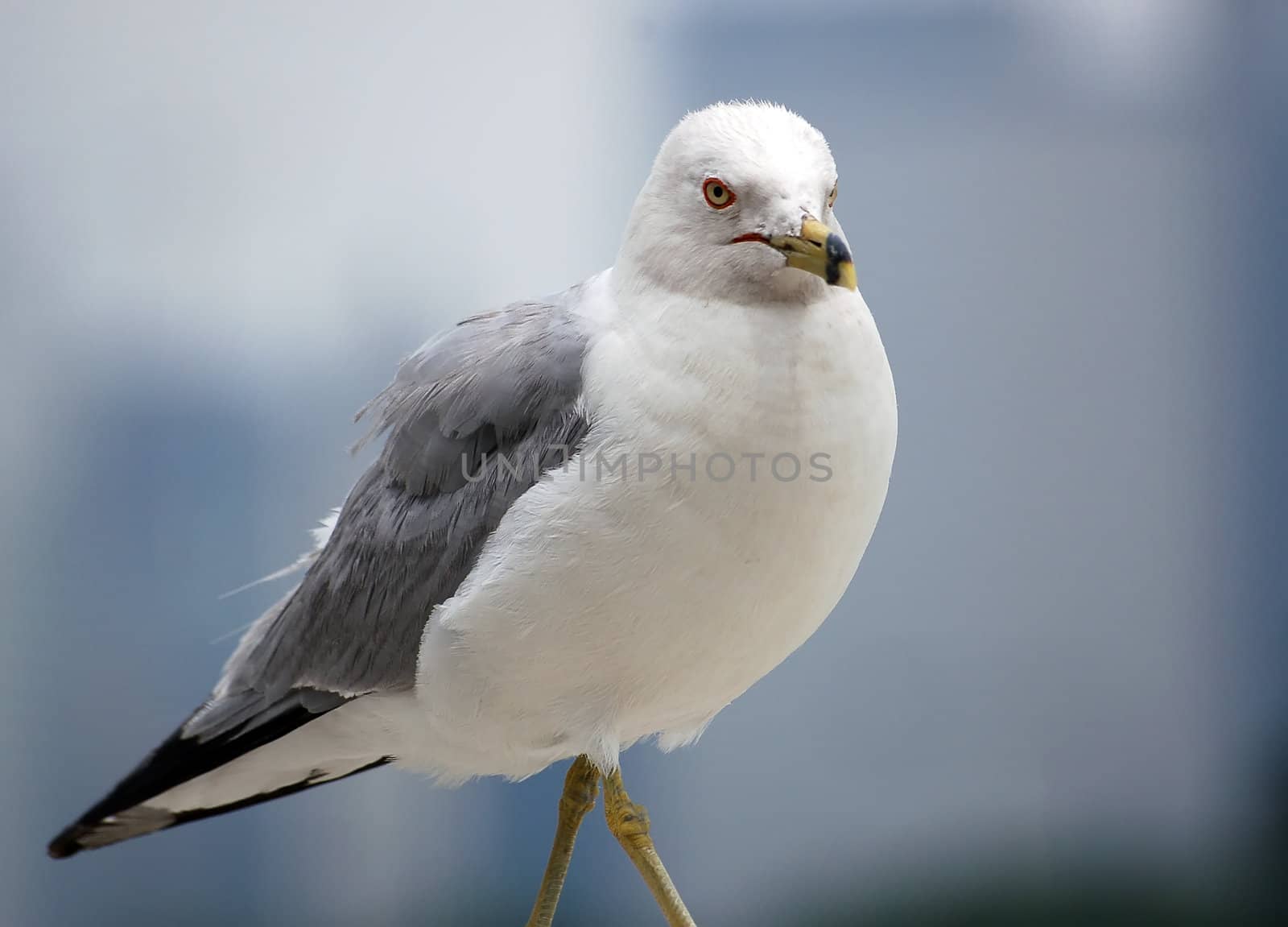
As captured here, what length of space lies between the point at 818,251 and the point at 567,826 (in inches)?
33.8

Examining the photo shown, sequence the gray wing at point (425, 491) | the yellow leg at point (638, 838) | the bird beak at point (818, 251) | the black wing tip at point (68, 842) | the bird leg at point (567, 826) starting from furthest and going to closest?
the black wing tip at point (68, 842) < the bird leg at point (567, 826) < the yellow leg at point (638, 838) < the gray wing at point (425, 491) < the bird beak at point (818, 251)

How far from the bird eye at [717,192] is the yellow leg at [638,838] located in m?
0.65

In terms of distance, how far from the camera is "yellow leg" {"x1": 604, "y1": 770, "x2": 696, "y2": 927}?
1.54 m

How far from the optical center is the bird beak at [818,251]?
4.04ft

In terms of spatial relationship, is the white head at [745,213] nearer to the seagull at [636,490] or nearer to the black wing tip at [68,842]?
the seagull at [636,490]

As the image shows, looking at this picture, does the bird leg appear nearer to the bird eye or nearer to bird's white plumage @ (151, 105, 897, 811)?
bird's white plumage @ (151, 105, 897, 811)

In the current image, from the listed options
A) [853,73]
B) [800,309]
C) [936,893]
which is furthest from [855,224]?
[800,309]

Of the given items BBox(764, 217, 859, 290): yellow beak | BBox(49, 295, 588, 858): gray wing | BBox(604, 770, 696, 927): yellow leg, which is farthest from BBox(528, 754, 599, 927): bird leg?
BBox(764, 217, 859, 290): yellow beak

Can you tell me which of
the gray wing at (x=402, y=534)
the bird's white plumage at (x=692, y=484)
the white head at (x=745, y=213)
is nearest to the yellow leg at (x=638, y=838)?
the bird's white plumage at (x=692, y=484)

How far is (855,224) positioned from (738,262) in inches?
76.0

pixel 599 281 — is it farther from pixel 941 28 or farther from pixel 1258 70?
pixel 1258 70

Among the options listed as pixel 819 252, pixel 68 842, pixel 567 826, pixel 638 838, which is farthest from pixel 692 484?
pixel 68 842

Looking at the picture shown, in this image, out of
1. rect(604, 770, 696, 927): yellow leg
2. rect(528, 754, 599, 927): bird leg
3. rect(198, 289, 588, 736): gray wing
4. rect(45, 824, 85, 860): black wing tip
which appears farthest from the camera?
rect(45, 824, 85, 860): black wing tip

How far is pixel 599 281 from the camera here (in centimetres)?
149
